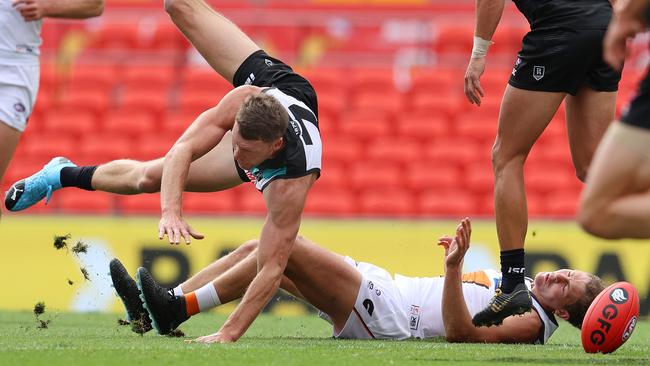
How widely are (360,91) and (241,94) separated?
27.9ft

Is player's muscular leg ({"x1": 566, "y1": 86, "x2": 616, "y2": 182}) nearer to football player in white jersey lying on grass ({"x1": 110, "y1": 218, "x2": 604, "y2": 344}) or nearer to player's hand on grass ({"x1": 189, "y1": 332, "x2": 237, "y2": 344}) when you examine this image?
football player in white jersey lying on grass ({"x1": 110, "y1": 218, "x2": 604, "y2": 344})

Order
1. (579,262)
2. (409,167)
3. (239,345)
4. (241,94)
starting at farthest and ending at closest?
(409,167) → (579,262) → (241,94) → (239,345)

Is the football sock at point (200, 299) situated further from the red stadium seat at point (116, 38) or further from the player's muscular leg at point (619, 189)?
the red stadium seat at point (116, 38)

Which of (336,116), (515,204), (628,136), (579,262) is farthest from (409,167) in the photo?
(628,136)

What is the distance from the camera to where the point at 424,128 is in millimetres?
14094

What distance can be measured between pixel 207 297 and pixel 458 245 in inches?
60.4

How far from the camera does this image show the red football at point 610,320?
19.3 ft

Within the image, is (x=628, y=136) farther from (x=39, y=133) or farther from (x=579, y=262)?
(x=39, y=133)

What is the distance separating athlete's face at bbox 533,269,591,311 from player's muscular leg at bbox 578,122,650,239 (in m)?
1.76

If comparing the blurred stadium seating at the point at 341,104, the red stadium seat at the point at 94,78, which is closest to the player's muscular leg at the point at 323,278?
the blurred stadium seating at the point at 341,104

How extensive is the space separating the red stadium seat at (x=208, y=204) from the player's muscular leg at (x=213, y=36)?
536 cm

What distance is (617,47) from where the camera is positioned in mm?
4656

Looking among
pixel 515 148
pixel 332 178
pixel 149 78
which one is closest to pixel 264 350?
pixel 515 148

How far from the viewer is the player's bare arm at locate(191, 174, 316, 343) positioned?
6020 millimetres
